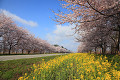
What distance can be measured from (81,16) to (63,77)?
486cm

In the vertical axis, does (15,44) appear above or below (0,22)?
below

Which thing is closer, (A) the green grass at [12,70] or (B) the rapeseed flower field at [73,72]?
(B) the rapeseed flower field at [73,72]

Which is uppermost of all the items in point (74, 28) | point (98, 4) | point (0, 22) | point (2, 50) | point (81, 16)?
point (0, 22)

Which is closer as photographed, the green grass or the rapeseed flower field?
the rapeseed flower field

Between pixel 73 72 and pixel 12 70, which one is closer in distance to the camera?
pixel 73 72

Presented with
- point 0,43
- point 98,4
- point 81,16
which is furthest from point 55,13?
point 0,43

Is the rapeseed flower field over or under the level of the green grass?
over

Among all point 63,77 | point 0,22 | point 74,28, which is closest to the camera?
point 63,77

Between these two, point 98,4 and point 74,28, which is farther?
point 74,28

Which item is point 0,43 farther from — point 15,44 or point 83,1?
point 83,1

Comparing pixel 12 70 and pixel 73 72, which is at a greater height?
pixel 73 72

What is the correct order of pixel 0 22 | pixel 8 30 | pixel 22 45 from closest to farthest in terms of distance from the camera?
pixel 0 22, pixel 8 30, pixel 22 45

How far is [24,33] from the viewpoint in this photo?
24.1 m

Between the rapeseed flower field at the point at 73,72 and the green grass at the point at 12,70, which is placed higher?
the rapeseed flower field at the point at 73,72
